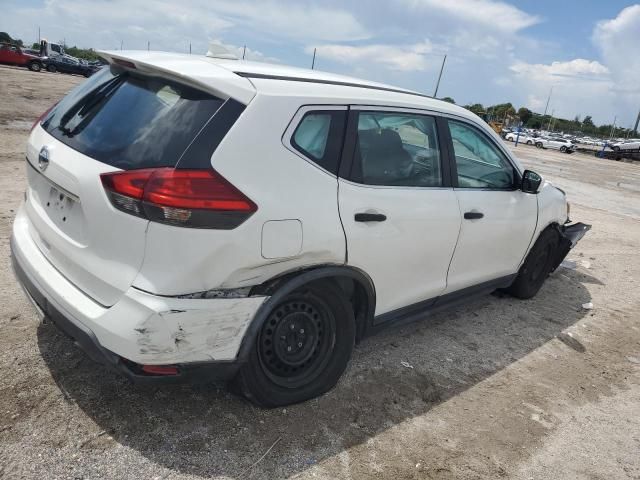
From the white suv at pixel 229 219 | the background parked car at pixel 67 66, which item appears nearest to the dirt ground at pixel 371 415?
the white suv at pixel 229 219

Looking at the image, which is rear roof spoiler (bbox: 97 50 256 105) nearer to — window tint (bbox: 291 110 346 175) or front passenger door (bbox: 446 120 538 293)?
window tint (bbox: 291 110 346 175)

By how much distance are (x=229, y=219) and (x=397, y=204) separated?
1.21 meters

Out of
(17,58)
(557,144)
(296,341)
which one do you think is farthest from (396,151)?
(557,144)

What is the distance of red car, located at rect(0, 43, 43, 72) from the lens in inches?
1423

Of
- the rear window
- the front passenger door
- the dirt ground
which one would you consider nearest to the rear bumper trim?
the dirt ground

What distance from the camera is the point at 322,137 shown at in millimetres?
2836

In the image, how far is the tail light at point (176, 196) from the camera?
227cm

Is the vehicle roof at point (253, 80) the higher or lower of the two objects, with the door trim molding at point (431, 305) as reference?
higher

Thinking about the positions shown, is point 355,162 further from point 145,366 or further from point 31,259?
point 31,259

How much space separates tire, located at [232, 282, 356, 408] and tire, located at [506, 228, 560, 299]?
2.64 m

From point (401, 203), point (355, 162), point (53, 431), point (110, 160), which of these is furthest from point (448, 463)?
point (110, 160)

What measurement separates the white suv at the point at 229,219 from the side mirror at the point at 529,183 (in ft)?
3.82

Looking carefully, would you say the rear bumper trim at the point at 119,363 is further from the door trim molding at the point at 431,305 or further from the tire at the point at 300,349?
the door trim molding at the point at 431,305

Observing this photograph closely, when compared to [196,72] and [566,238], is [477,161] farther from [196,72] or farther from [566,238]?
[196,72]
